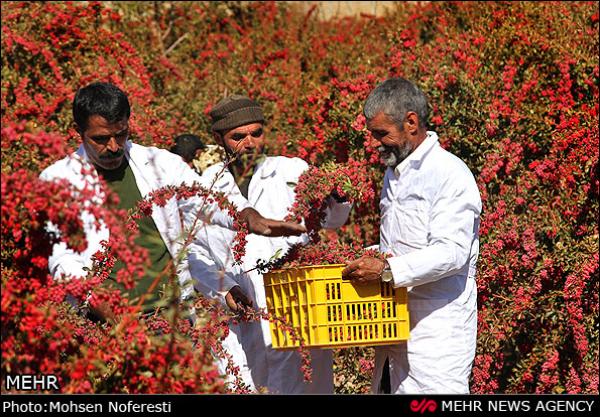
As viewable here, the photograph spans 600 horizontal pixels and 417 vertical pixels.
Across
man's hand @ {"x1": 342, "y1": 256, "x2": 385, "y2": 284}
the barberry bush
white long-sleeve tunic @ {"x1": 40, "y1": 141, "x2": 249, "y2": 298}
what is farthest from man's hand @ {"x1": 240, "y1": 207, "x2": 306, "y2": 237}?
man's hand @ {"x1": 342, "y1": 256, "x2": 385, "y2": 284}

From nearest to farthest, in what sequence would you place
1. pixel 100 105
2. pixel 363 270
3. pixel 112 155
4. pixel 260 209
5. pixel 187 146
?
pixel 363 270 → pixel 100 105 → pixel 112 155 → pixel 260 209 → pixel 187 146

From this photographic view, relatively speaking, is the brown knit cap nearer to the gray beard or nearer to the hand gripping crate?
the gray beard

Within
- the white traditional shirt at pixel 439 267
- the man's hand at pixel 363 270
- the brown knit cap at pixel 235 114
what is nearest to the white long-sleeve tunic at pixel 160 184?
the brown knit cap at pixel 235 114

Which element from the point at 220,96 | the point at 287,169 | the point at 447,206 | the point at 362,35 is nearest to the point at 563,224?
the point at 287,169

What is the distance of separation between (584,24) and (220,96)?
9.80ft

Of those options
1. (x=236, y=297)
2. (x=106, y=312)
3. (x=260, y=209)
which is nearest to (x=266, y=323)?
(x=236, y=297)

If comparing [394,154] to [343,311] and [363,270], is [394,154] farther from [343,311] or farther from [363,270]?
[343,311]

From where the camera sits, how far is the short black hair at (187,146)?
7.77 m

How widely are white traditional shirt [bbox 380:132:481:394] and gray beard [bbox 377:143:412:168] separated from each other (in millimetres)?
32

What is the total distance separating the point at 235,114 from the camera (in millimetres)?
6496

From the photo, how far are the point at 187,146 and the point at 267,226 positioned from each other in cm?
247

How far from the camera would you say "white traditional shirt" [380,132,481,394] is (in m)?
4.97

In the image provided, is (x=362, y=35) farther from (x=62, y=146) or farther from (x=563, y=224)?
(x=62, y=146)

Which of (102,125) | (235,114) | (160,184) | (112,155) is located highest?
(235,114)
